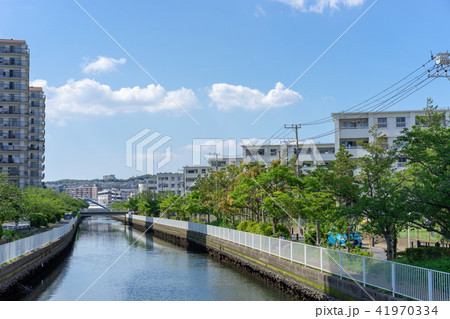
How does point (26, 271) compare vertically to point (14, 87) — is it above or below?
below

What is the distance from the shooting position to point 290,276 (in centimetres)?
2288

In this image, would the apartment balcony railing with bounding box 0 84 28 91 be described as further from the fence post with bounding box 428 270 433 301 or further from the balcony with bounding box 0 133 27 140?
the fence post with bounding box 428 270 433 301

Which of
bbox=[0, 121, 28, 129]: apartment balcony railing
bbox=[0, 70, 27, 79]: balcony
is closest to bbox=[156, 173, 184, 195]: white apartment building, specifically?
bbox=[0, 121, 28, 129]: apartment balcony railing

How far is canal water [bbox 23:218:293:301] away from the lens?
2334 cm

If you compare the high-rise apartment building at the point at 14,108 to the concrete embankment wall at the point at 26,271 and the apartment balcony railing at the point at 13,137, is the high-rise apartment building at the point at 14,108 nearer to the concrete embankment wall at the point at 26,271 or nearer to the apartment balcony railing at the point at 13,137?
the apartment balcony railing at the point at 13,137

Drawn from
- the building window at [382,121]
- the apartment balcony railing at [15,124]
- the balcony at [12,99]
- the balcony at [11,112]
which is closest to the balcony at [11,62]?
the balcony at [12,99]

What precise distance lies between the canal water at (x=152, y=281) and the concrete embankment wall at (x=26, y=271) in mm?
647

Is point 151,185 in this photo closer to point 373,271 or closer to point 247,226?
point 247,226

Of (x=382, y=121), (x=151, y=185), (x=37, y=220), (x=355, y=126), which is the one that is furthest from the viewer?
(x=151, y=185)

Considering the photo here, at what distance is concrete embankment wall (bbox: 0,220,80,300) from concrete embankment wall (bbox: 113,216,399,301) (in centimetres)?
1373

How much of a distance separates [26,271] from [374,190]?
2198cm

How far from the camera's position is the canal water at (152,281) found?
2334cm

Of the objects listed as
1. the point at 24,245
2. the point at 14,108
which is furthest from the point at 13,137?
the point at 24,245

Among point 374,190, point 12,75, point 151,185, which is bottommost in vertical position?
point 374,190
